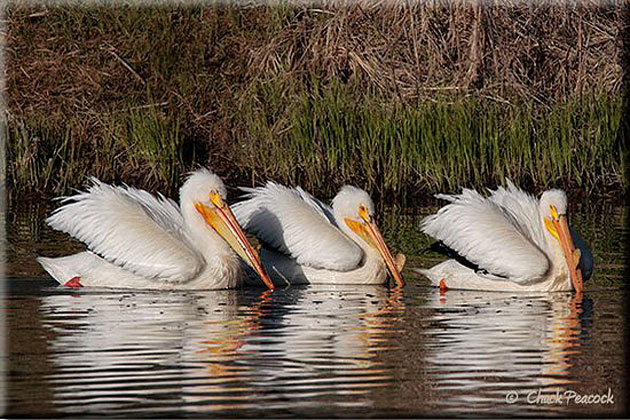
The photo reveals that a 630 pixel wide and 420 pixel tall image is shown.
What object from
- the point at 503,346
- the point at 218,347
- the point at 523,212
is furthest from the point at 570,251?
the point at 218,347

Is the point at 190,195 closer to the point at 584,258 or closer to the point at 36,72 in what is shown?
the point at 584,258

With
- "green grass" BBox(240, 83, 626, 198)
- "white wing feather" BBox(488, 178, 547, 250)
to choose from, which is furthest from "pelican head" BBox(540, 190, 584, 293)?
"green grass" BBox(240, 83, 626, 198)

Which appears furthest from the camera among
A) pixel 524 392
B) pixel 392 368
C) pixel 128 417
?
pixel 392 368

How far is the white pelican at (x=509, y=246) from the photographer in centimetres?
830

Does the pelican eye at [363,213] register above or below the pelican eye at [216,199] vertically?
below

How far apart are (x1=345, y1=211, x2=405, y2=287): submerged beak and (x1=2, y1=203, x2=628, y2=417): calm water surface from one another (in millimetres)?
162

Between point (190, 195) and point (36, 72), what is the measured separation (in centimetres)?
945

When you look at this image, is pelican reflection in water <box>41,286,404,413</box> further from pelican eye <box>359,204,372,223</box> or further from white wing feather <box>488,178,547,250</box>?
white wing feather <box>488,178,547,250</box>

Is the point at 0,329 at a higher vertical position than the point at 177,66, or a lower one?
lower

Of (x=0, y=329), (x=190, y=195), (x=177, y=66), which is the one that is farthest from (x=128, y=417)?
(x=177, y=66)

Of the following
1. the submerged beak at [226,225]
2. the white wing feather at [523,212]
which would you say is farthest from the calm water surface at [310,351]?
the white wing feather at [523,212]

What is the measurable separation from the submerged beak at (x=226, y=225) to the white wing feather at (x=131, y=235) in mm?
200

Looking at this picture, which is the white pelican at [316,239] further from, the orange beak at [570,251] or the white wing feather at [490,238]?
the orange beak at [570,251]

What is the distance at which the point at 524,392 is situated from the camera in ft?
17.5
